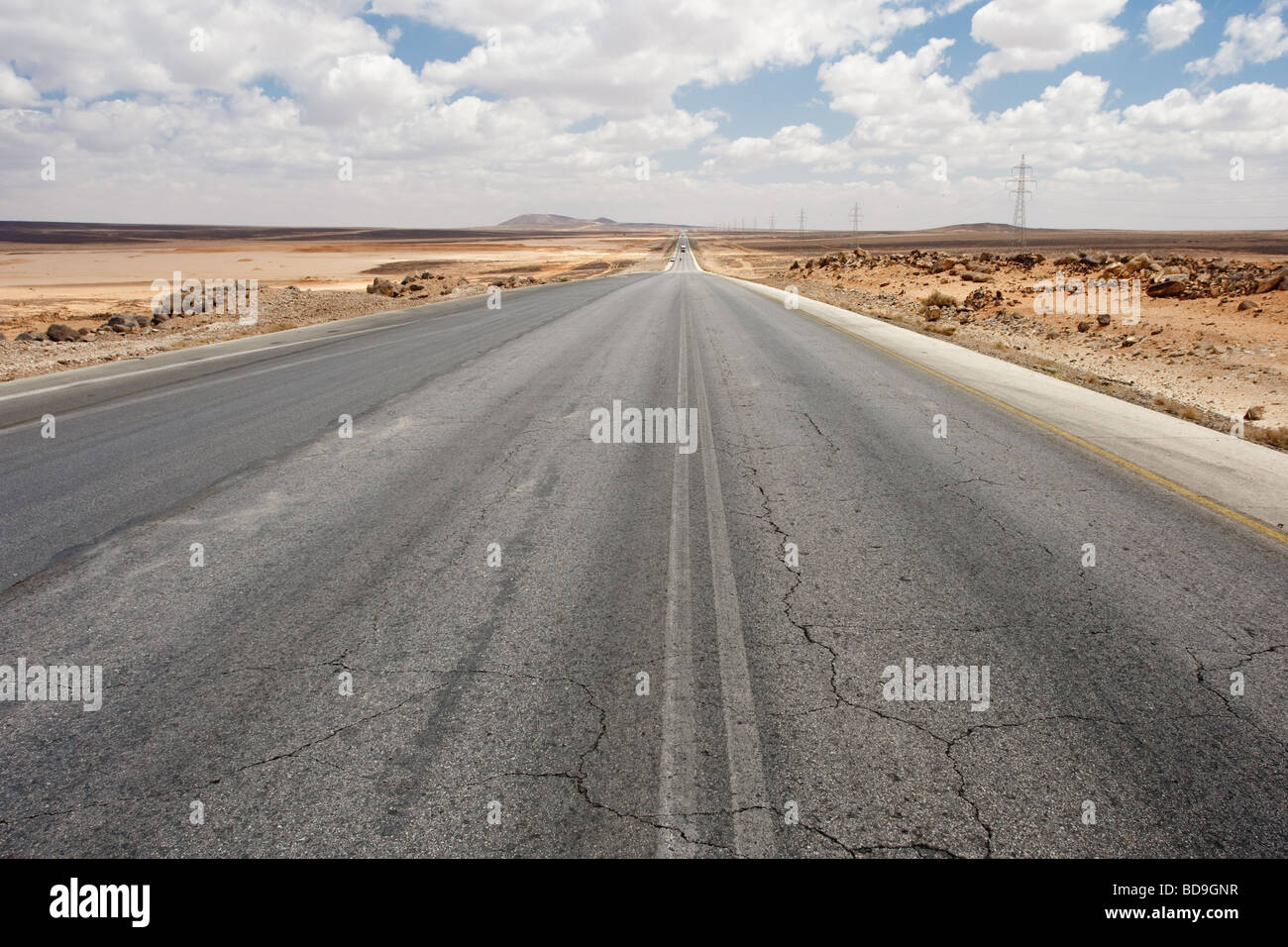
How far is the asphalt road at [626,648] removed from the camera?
300 centimetres

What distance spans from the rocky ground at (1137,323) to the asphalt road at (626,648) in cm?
677

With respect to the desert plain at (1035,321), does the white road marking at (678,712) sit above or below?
below

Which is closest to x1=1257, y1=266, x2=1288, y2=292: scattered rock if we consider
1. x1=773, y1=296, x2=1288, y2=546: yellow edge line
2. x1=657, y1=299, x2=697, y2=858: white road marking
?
x1=773, y1=296, x2=1288, y2=546: yellow edge line

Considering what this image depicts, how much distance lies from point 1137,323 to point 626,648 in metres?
23.7

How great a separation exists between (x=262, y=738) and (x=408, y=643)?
94 cm

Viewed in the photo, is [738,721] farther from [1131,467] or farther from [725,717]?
[1131,467]

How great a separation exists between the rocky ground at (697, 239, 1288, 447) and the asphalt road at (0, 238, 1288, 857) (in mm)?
6769

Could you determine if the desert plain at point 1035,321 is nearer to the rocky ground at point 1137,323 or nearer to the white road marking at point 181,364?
the rocky ground at point 1137,323

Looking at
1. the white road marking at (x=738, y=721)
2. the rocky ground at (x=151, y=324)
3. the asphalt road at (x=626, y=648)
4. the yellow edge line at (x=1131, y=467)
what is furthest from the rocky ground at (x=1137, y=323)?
the rocky ground at (x=151, y=324)

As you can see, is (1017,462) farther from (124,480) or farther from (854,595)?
(124,480)

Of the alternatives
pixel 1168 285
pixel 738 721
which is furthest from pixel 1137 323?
pixel 738 721

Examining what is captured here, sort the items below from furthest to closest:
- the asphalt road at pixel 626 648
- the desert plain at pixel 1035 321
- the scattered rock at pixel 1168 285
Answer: the scattered rock at pixel 1168 285 < the desert plain at pixel 1035 321 < the asphalt road at pixel 626 648

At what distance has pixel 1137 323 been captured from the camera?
881 inches
